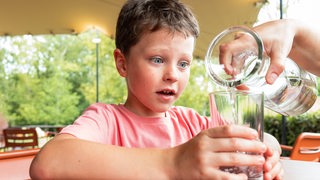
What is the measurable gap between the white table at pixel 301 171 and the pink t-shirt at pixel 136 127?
186 millimetres

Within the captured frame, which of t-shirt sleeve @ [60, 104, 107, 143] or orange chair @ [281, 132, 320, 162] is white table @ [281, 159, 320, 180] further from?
orange chair @ [281, 132, 320, 162]

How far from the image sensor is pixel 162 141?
2.94 ft

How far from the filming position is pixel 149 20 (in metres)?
0.85

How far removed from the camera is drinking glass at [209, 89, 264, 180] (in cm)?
43

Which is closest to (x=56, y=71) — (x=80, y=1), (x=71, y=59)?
(x=71, y=59)

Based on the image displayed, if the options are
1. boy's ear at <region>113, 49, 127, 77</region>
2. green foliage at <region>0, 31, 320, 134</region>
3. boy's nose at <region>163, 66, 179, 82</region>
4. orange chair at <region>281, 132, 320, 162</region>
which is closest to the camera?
boy's nose at <region>163, 66, 179, 82</region>

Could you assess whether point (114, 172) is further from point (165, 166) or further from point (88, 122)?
point (88, 122)

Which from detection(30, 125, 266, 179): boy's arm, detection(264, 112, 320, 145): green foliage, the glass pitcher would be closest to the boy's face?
the glass pitcher

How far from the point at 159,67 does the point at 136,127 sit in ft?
0.53

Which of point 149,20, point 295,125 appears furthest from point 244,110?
point 295,125

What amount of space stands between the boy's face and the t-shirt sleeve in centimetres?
10

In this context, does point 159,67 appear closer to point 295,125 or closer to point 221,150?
point 221,150

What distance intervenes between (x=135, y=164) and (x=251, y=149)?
14 cm

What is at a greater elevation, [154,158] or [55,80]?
[154,158]
